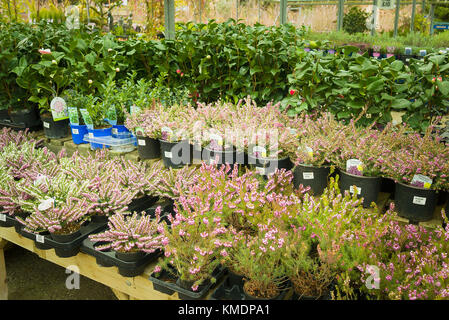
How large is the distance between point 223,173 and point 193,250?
62 centimetres

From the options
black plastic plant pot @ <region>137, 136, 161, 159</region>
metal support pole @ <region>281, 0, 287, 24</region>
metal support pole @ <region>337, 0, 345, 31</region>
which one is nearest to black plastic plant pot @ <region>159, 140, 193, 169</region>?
black plastic plant pot @ <region>137, 136, 161, 159</region>

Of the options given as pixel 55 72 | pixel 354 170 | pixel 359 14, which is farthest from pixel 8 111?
pixel 359 14

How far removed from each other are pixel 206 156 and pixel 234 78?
1.16 m

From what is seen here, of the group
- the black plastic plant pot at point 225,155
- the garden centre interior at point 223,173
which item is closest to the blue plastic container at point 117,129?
the garden centre interior at point 223,173

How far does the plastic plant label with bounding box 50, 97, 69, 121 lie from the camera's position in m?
3.80

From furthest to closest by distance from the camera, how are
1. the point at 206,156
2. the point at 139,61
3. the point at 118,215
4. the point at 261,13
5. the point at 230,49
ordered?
the point at 261,13 < the point at 139,61 < the point at 230,49 < the point at 206,156 < the point at 118,215

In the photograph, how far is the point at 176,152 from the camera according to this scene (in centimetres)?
313

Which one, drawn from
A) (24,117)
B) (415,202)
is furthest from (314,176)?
(24,117)

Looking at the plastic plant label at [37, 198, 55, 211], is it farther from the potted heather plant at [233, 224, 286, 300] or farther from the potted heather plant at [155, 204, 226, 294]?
the potted heather plant at [233, 224, 286, 300]

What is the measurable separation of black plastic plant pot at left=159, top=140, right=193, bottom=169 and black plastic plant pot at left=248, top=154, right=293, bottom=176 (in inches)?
24.6

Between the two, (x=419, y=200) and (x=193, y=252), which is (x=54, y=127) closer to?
(x=193, y=252)
